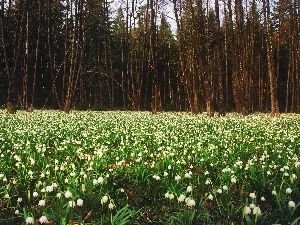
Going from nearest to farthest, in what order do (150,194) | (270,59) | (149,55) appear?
(150,194) < (270,59) < (149,55)

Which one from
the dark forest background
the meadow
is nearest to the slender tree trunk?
the dark forest background

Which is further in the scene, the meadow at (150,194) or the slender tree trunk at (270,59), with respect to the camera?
the slender tree trunk at (270,59)

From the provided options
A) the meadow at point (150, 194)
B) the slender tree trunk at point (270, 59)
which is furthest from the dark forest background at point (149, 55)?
the meadow at point (150, 194)

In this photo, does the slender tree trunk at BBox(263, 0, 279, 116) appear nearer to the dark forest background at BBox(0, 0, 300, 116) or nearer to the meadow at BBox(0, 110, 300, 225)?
the dark forest background at BBox(0, 0, 300, 116)

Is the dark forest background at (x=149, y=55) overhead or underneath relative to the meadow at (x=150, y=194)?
overhead

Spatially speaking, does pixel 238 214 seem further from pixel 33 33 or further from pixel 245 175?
pixel 33 33

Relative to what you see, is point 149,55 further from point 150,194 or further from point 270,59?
point 150,194

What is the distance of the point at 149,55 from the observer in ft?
114

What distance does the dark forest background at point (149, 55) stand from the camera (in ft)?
88.9

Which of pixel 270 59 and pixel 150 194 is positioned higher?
pixel 270 59

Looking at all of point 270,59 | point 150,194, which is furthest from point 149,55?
point 150,194

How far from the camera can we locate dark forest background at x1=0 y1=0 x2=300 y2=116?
88.9 feet

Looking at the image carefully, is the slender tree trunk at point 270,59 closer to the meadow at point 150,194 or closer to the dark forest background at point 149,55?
the dark forest background at point 149,55

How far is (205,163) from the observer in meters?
7.63
